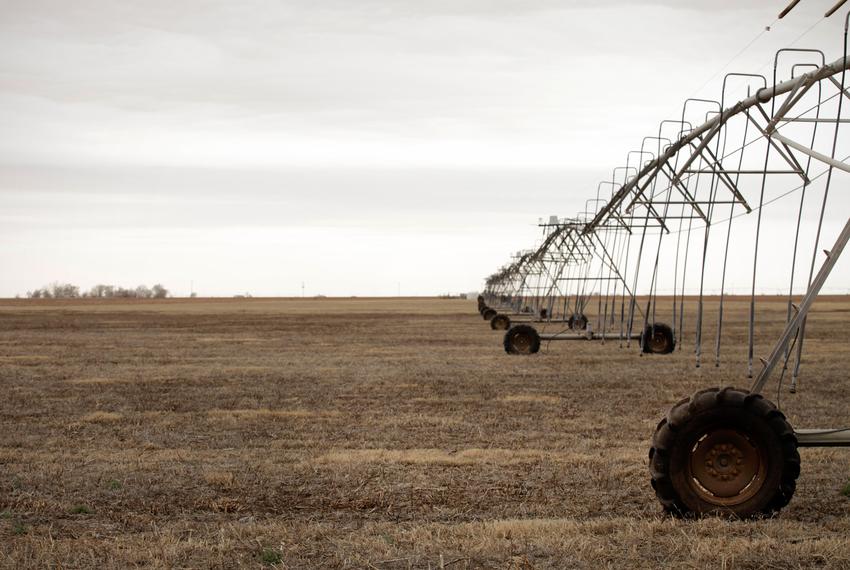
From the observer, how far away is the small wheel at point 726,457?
26.9 feet

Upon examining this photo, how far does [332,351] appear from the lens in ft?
111

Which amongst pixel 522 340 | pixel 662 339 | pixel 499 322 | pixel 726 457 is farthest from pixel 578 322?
pixel 726 457

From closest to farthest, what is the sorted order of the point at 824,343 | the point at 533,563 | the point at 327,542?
the point at 533,563, the point at 327,542, the point at 824,343

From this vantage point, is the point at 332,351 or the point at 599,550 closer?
the point at 599,550

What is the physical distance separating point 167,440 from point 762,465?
862cm

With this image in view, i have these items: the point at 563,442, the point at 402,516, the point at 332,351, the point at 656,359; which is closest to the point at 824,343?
the point at 656,359

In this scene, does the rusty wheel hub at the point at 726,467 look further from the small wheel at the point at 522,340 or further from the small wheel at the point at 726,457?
the small wheel at the point at 522,340

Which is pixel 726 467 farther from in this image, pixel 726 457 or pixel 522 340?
pixel 522 340

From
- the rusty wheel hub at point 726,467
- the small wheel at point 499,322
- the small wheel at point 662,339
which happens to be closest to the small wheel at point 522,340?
the small wheel at point 662,339

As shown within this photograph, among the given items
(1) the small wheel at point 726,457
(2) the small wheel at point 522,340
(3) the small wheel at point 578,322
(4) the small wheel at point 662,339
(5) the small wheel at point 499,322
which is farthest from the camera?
(5) the small wheel at point 499,322

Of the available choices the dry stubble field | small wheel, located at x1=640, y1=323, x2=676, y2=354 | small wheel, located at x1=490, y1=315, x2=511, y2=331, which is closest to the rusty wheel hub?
the dry stubble field

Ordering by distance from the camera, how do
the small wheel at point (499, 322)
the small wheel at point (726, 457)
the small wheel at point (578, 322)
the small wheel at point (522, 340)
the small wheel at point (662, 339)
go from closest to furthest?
1. the small wheel at point (726, 457)
2. the small wheel at point (662, 339)
3. the small wheel at point (522, 340)
4. the small wheel at point (578, 322)
5. the small wheel at point (499, 322)

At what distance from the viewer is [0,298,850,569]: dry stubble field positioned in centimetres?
763

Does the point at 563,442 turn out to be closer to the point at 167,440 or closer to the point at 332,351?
the point at 167,440
